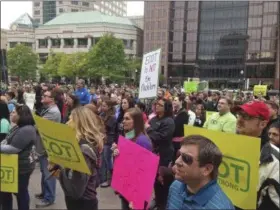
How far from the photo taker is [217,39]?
297 feet

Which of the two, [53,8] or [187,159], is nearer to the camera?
[187,159]

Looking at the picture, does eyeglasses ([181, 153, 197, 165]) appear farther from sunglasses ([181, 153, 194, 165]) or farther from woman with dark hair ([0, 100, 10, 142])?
woman with dark hair ([0, 100, 10, 142])

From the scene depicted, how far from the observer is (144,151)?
3.08m

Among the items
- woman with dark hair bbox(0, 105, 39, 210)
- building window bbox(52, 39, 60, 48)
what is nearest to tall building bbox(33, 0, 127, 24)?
→ building window bbox(52, 39, 60, 48)

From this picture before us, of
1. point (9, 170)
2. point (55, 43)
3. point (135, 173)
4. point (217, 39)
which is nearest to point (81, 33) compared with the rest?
point (55, 43)

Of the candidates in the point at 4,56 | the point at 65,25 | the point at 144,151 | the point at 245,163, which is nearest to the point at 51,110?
the point at 144,151

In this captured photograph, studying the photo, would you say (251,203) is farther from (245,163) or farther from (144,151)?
(144,151)

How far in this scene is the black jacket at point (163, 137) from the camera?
5496 millimetres

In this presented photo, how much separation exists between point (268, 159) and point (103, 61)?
6075 cm

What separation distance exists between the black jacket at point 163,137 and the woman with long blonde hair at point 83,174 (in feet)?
6.72

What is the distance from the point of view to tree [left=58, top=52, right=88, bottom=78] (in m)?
69.0

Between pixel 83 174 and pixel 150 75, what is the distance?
15.2 feet

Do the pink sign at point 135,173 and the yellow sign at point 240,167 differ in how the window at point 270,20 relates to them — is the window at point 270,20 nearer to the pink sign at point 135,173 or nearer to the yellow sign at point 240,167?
the pink sign at point 135,173

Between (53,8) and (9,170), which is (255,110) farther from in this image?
(53,8)
